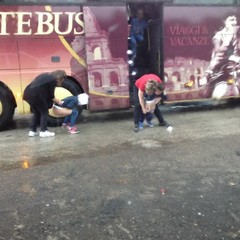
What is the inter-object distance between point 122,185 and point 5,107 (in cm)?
377

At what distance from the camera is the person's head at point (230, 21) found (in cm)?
873

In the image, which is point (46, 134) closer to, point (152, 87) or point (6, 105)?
point (6, 105)

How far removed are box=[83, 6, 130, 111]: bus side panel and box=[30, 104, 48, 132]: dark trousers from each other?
3.75 feet

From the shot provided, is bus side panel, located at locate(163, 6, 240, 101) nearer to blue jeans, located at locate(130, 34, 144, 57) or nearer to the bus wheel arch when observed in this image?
blue jeans, located at locate(130, 34, 144, 57)

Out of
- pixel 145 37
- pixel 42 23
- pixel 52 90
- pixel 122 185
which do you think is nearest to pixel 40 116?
pixel 52 90

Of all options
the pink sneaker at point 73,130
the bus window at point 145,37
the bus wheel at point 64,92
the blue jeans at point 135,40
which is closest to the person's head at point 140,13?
the bus window at point 145,37

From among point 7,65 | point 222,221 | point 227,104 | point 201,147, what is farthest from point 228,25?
point 222,221

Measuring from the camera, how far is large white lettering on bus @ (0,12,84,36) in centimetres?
737

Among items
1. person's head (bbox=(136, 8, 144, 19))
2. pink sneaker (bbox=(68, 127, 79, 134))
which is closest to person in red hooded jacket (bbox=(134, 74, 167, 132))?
pink sneaker (bbox=(68, 127, 79, 134))

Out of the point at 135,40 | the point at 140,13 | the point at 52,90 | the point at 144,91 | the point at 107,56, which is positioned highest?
the point at 140,13

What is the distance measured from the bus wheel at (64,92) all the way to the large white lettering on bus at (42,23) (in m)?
0.97

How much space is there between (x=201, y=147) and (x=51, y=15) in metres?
3.62

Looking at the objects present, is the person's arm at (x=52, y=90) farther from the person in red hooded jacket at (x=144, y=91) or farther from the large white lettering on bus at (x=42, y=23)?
the person in red hooded jacket at (x=144, y=91)

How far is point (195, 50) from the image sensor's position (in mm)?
8648
